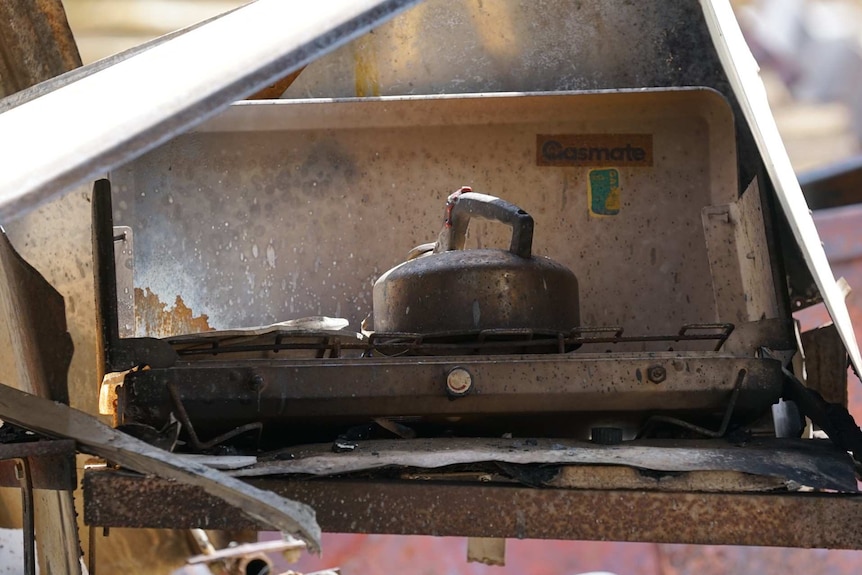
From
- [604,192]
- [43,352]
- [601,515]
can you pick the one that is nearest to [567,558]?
[604,192]

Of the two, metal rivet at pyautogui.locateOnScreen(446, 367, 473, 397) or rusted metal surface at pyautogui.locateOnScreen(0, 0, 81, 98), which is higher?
rusted metal surface at pyautogui.locateOnScreen(0, 0, 81, 98)

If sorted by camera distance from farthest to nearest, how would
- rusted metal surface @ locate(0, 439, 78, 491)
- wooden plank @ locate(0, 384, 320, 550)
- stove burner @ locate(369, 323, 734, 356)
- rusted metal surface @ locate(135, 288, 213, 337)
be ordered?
1. rusted metal surface @ locate(135, 288, 213, 337)
2. stove burner @ locate(369, 323, 734, 356)
3. rusted metal surface @ locate(0, 439, 78, 491)
4. wooden plank @ locate(0, 384, 320, 550)

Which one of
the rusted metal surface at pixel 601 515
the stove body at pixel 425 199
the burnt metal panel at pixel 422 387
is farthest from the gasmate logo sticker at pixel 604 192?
the rusted metal surface at pixel 601 515

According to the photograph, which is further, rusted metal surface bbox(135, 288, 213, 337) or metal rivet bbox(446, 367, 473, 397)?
rusted metal surface bbox(135, 288, 213, 337)

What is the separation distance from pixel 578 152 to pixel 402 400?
1.00 m

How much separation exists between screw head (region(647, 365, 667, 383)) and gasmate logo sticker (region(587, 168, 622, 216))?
2.82 ft

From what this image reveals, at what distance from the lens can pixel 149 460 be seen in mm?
922

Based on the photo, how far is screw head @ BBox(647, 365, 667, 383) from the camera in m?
1.16

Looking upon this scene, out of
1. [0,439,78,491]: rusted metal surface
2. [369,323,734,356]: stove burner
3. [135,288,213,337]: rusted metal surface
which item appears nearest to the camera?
[0,439,78,491]: rusted metal surface

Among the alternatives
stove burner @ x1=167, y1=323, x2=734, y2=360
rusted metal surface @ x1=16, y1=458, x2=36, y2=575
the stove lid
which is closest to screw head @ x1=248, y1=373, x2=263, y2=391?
stove burner @ x1=167, y1=323, x2=734, y2=360

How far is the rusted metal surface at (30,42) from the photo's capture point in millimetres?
2045

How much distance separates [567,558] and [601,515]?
88.6 inches

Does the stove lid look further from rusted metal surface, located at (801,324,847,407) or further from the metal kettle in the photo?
the metal kettle

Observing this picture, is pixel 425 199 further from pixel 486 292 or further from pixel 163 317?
pixel 486 292
